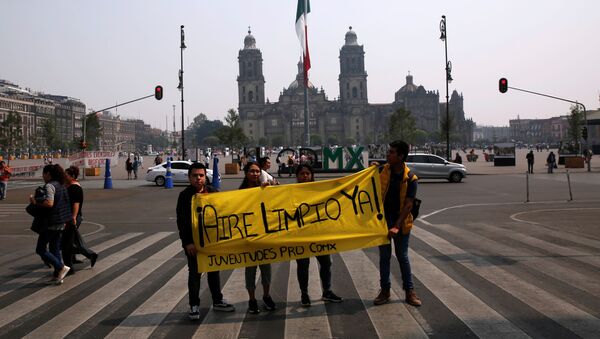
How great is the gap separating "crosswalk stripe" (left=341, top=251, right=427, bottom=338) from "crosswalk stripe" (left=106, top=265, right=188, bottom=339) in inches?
82.2

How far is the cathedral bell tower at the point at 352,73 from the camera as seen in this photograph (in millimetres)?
161500

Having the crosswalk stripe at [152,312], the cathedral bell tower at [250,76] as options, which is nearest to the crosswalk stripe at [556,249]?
the crosswalk stripe at [152,312]

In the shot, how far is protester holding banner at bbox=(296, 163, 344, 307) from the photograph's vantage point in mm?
6879

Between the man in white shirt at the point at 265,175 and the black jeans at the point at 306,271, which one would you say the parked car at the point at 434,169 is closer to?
the man in white shirt at the point at 265,175

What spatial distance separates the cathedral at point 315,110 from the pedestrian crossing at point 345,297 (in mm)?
153120

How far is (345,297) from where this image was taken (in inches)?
285

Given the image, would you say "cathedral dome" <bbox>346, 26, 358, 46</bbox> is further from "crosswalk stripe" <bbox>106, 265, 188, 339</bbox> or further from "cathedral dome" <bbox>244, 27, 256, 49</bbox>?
"crosswalk stripe" <bbox>106, 265, 188, 339</bbox>

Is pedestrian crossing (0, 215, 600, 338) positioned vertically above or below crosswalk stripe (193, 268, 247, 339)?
above

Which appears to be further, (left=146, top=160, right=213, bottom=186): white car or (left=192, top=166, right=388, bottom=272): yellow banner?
(left=146, top=160, right=213, bottom=186): white car

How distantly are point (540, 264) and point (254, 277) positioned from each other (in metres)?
4.40

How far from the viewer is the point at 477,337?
18.3ft

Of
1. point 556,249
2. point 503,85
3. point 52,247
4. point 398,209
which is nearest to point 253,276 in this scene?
point 398,209

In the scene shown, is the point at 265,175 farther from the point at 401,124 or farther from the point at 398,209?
the point at 401,124

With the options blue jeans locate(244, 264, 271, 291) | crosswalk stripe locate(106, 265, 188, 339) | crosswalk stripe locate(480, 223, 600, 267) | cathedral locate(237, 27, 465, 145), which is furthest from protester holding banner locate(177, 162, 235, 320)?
cathedral locate(237, 27, 465, 145)
